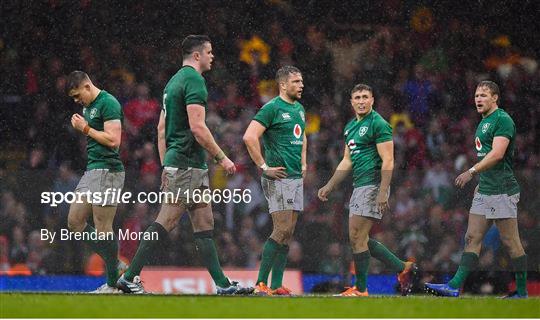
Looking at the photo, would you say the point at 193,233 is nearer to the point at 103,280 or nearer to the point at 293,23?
the point at 103,280

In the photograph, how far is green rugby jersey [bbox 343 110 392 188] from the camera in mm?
10344

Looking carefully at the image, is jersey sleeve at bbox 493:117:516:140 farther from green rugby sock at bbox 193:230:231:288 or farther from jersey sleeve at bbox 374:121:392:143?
green rugby sock at bbox 193:230:231:288

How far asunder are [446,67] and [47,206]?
6.16 m

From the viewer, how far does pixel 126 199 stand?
1088 cm

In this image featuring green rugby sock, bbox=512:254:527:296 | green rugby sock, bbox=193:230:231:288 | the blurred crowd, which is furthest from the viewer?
the blurred crowd

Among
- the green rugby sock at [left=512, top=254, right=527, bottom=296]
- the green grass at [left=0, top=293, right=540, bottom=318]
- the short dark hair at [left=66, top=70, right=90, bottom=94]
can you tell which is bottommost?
the green grass at [left=0, top=293, right=540, bottom=318]

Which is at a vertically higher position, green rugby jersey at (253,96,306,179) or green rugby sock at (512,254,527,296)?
green rugby jersey at (253,96,306,179)

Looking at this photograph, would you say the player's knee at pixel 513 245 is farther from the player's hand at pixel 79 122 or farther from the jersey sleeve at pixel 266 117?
the player's hand at pixel 79 122

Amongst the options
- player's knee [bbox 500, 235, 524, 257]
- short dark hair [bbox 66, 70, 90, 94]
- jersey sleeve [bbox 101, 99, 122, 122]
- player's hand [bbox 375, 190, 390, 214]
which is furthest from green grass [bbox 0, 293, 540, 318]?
short dark hair [bbox 66, 70, 90, 94]

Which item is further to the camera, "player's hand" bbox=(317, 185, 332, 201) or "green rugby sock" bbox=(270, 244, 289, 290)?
"player's hand" bbox=(317, 185, 332, 201)

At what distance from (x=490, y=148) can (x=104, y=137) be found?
332 centimetres

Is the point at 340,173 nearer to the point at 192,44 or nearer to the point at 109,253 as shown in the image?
the point at 192,44

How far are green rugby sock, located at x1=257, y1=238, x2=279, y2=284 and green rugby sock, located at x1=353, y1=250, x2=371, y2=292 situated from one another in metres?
0.73

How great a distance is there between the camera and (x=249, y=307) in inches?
357
